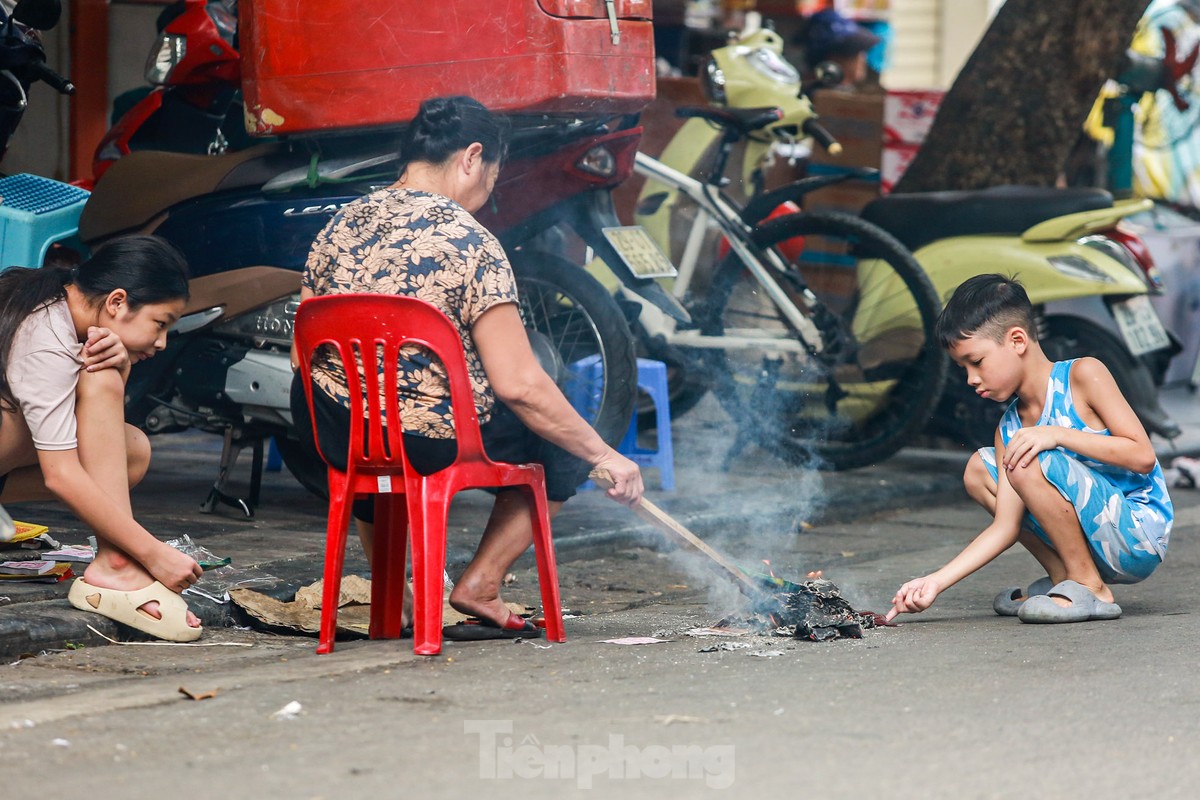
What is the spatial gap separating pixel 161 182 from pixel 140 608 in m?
2.08

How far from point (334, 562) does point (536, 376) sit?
2.10 feet

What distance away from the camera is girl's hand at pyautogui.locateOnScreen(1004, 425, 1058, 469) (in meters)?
4.07

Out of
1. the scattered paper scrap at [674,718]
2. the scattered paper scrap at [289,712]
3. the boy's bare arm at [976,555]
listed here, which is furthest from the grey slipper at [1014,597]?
the scattered paper scrap at [289,712]

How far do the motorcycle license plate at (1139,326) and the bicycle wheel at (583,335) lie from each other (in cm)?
269

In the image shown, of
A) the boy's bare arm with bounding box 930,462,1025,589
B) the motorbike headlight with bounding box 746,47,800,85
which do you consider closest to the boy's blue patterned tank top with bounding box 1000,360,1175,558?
the boy's bare arm with bounding box 930,462,1025,589

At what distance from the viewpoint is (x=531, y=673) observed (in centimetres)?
348

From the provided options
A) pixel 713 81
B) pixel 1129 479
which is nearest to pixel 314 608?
pixel 1129 479

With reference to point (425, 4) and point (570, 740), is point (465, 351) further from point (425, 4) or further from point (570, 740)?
point (425, 4)

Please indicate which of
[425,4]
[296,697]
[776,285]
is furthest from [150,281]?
[776,285]

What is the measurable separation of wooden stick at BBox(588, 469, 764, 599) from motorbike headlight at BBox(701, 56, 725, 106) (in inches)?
156

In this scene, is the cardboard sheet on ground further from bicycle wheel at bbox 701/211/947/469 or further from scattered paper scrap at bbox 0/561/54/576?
bicycle wheel at bbox 701/211/947/469

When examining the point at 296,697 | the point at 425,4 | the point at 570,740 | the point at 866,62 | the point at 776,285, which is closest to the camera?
the point at 570,740

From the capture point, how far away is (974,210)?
7.21 m

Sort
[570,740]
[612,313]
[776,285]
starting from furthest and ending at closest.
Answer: [776,285], [612,313], [570,740]
